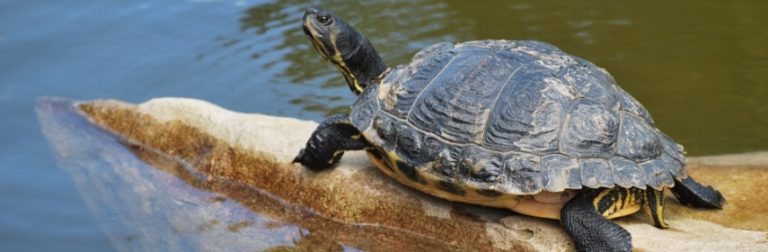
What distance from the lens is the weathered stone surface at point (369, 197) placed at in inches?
178

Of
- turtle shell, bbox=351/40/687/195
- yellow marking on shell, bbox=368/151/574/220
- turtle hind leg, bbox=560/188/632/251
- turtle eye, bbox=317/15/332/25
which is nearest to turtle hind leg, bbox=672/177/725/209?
turtle shell, bbox=351/40/687/195

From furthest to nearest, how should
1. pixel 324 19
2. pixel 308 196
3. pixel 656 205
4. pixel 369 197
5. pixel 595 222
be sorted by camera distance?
pixel 324 19 → pixel 308 196 → pixel 369 197 → pixel 656 205 → pixel 595 222

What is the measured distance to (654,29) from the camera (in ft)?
26.9

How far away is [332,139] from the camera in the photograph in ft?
16.7

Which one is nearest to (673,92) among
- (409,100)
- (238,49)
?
(409,100)

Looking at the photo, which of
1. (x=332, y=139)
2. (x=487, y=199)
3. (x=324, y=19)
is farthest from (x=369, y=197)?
(x=324, y=19)

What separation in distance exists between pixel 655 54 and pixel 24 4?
259 inches

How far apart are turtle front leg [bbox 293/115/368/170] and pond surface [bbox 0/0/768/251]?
5.73ft

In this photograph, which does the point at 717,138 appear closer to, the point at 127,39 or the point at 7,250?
the point at 7,250

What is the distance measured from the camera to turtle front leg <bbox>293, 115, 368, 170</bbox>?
200 inches

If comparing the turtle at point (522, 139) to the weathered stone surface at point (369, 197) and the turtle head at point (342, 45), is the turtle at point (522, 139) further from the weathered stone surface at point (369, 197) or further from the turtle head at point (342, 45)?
the turtle head at point (342, 45)

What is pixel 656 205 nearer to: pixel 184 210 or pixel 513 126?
pixel 513 126

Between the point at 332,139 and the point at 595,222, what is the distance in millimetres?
1618

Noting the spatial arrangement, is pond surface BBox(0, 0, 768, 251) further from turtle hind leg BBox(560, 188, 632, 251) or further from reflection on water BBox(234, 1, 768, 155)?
turtle hind leg BBox(560, 188, 632, 251)
